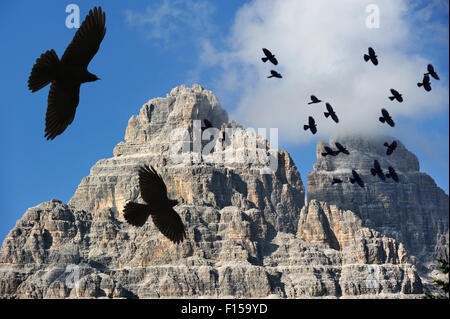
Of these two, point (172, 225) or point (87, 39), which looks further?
point (172, 225)

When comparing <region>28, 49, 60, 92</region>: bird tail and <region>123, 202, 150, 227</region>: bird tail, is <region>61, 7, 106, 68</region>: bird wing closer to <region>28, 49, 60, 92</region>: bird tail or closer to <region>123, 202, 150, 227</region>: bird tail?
<region>28, 49, 60, 92</region>: bird tail

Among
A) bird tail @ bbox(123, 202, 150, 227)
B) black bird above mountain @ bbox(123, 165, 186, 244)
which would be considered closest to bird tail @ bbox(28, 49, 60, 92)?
black bird above mountain @ bbox(123, 165, 186, 244)

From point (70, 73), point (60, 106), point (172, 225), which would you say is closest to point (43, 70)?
point (70, 73)

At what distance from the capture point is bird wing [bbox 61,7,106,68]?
4001cm

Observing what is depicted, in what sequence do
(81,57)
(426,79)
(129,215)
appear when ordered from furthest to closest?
(426,79)
(129,215)
(81,57)

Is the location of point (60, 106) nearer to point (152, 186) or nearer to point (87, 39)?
point (87, 39)

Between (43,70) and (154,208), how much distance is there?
9.39 metres

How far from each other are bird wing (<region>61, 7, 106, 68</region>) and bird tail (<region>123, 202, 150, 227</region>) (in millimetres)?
7463

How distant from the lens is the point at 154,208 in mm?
45281
